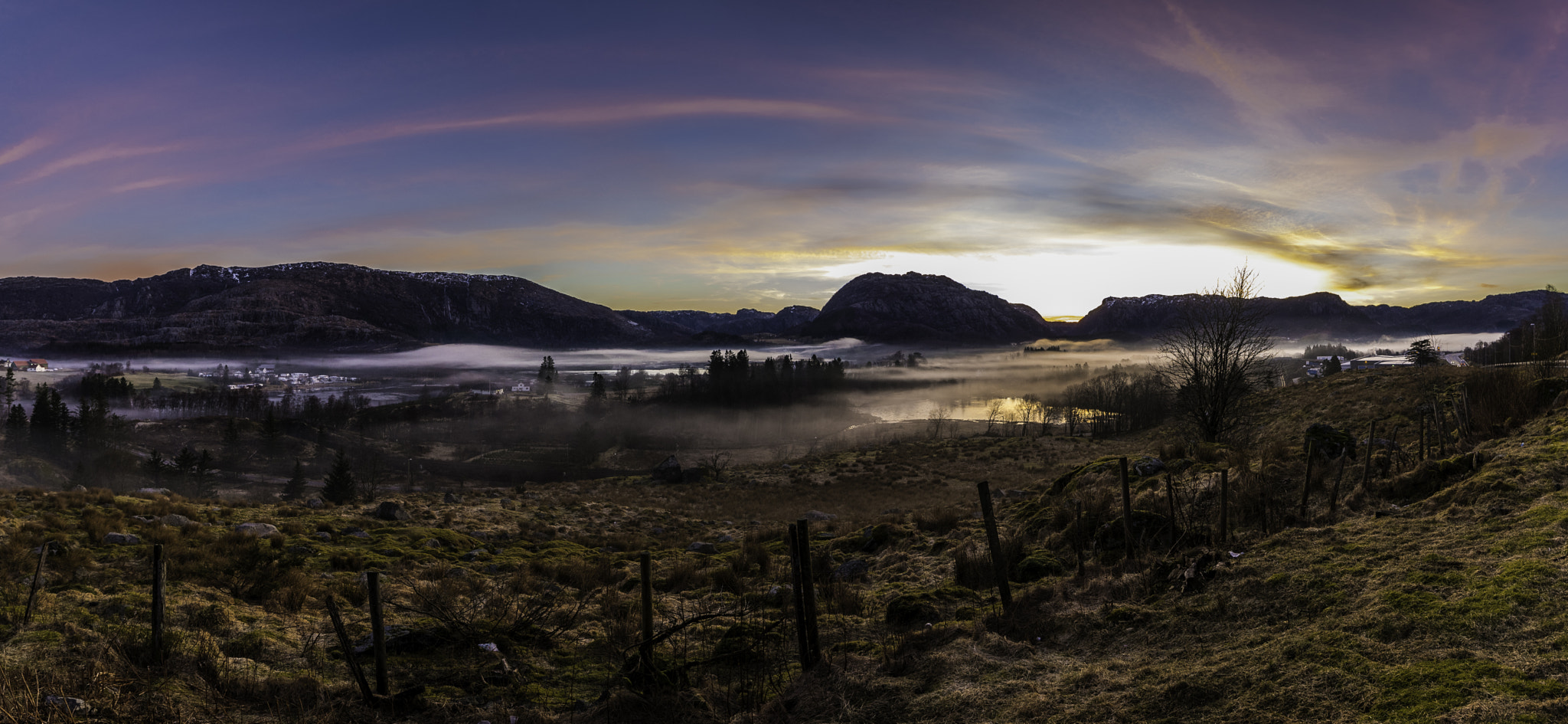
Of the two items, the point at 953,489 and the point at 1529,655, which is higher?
the point at 1529,655

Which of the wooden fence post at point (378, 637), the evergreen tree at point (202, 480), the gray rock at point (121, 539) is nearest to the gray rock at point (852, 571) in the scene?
the wooden fence post at point (378, 637)

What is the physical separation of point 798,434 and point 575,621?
183m

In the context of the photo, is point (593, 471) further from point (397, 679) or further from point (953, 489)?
point (397, 679)

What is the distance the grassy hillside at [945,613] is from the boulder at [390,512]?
17.1 ft

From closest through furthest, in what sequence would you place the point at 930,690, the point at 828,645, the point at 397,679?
the point at 930,690 → the point at 397,679 → the point at 828,645

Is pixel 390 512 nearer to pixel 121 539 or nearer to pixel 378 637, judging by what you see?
pixel 121 539

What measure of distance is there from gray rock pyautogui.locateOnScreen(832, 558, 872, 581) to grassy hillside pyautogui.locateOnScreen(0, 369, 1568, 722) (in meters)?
0.21

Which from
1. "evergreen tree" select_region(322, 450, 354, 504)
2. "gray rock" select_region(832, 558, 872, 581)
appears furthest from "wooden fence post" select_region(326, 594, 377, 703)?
"evergreen tree" select_region(322, 450, 354, 504)

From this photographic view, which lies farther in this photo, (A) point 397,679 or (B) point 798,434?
(B) point 798,434

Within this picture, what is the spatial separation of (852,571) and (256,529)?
696 inches

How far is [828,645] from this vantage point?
1092 centimetres

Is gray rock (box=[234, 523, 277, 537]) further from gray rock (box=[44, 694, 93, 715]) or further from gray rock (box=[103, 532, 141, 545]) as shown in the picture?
gray rock (box=[44, 694, 93, 715])

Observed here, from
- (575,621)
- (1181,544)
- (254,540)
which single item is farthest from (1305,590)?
(254,540)

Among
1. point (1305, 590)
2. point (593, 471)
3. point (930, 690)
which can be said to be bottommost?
point (593, 471)
